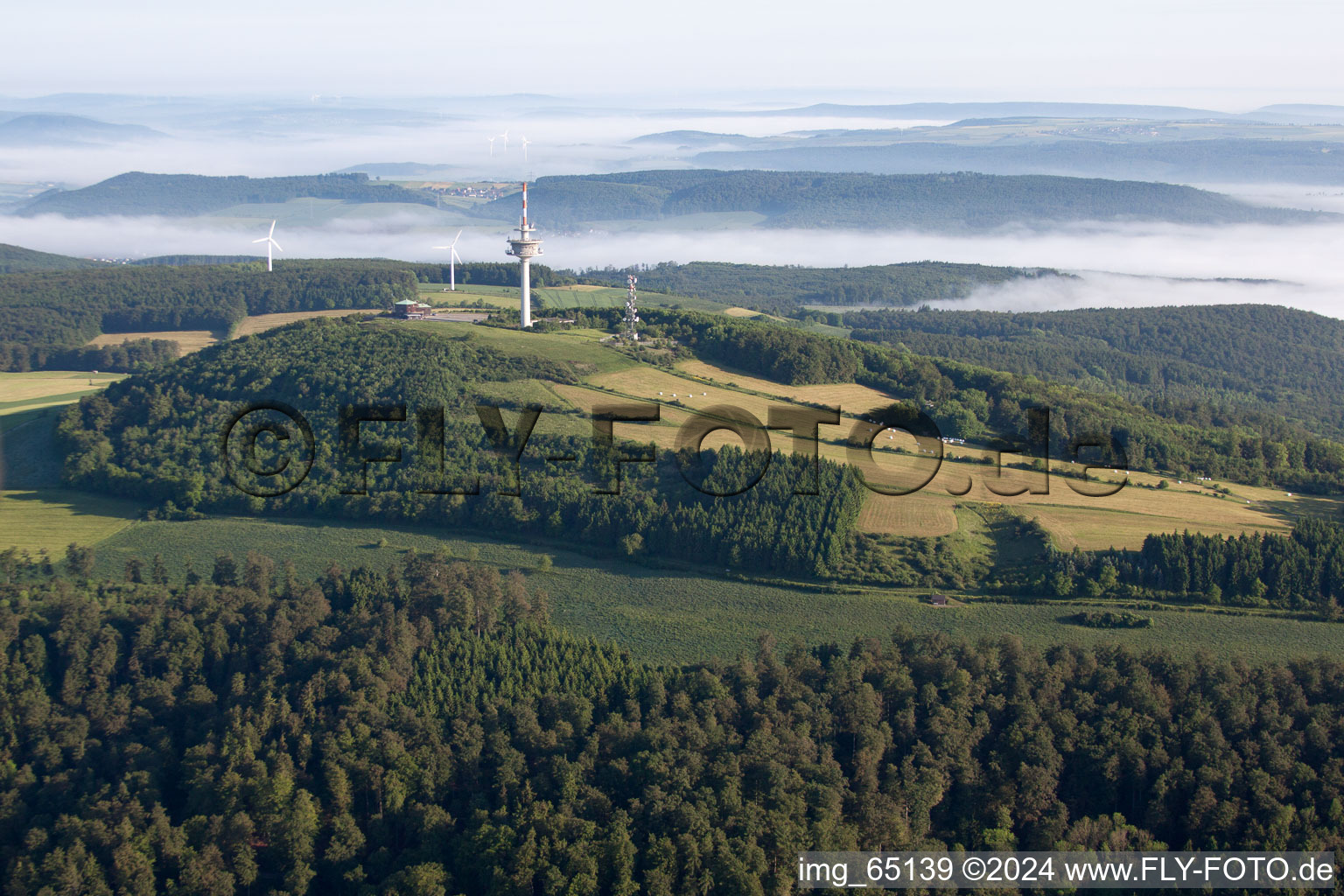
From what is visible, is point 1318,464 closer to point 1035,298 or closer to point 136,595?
point 136,595

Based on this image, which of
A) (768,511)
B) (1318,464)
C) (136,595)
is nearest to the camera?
(136,595)

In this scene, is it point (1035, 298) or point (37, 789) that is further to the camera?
point (1035, 298)

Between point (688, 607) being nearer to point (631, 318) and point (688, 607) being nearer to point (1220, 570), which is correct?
point (1220, 570)

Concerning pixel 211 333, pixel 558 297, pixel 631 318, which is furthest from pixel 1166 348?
pixel 211 333

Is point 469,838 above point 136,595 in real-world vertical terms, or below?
below

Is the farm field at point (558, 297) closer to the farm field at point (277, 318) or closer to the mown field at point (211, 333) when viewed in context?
the farm field at point (277, 318)

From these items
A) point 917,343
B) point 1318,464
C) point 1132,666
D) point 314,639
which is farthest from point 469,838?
point 917,343

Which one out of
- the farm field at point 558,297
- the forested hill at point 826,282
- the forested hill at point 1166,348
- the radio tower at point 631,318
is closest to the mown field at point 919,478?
the radio tower at point 631,318
